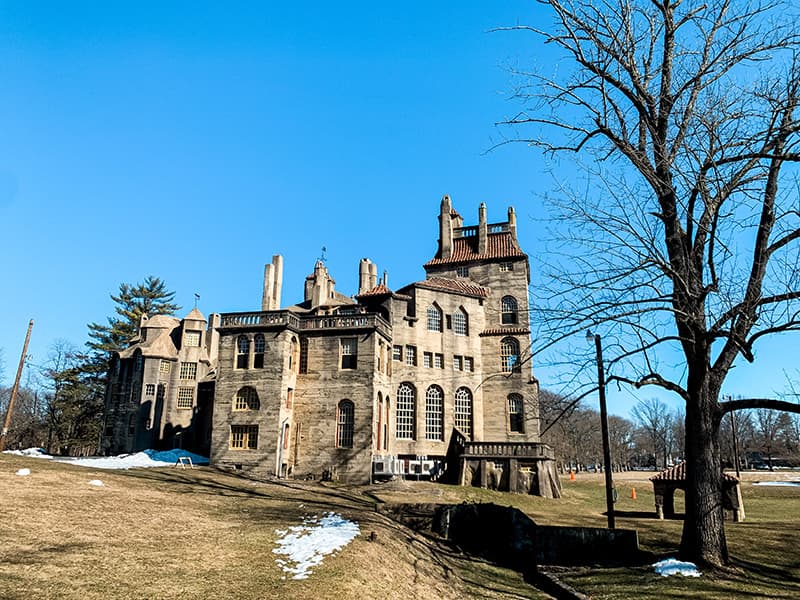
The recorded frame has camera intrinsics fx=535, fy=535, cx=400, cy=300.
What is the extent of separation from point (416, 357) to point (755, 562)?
2749 centimetres

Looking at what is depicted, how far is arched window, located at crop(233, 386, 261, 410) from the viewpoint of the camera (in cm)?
3356

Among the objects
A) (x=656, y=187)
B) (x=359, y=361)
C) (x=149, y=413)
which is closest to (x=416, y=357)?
(x=359, y=361)

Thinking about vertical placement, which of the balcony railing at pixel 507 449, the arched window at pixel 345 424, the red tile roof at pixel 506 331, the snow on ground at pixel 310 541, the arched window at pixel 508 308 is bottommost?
the snow on ground at pixel 310 541

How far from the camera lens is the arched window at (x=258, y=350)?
112 feet

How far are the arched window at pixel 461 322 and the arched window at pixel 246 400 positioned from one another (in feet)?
55.2

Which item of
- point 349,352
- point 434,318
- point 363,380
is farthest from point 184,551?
point 434,318

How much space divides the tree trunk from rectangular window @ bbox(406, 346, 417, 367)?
2731cm

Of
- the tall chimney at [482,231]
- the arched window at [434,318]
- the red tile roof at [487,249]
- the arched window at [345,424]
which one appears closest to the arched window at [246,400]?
the arched window at [345,424]

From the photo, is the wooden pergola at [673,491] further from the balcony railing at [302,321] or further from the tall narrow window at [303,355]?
the tall narrow window at [303,355]

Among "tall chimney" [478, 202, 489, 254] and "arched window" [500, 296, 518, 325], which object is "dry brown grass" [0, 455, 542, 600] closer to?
"arched window" [500, 296, 518, 325]

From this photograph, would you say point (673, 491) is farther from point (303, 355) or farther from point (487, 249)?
point (487, 249)

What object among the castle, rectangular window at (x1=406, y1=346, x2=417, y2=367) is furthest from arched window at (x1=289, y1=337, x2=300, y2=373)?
rectangular window at (x1=406, y1=346, x2=417, y2=367)

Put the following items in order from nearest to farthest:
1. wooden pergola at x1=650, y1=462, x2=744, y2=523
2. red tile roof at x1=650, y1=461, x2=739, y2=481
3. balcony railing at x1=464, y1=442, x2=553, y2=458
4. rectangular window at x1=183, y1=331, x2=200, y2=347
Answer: wooden pergola at x1=650, y1=462, x2=744, y2=523 → red tile roof at x1=650, y1=461, x2=739, y2=481 → balcony railing at x1=464, y1=442, x2=553, y2=458 → rectangular window at x1=183, y1=331, x2=200, y2=347

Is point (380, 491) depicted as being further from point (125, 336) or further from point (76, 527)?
point (125, 336)
